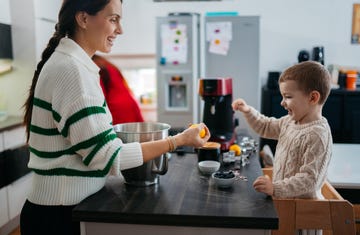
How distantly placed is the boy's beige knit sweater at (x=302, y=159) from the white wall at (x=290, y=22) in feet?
9.62

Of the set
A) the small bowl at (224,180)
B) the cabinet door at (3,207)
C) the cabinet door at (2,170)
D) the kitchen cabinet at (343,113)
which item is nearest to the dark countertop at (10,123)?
the cabinet door at (2,170)

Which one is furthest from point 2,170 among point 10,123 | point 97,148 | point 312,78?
point 312,78

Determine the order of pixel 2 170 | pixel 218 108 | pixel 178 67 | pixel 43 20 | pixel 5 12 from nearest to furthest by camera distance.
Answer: pixel 218 108 → pixel 2 170 → pixel 5 12 → pixel 43 20 → pixel 178 67

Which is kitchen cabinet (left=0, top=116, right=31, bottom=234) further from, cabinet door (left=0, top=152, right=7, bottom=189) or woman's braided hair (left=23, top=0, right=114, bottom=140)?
woman's braided hair (left=23, top=0, right=114, bottom=140)

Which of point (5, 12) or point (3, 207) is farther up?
point (5, 12)

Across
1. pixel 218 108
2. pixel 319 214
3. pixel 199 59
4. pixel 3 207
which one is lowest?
pixel 3 207

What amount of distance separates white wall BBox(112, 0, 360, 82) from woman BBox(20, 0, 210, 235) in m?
3.39

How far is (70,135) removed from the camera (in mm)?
1135

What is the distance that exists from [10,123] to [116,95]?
117 centimetres

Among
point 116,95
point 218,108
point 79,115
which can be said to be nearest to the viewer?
point 79,115

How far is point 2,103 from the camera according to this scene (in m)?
3.42

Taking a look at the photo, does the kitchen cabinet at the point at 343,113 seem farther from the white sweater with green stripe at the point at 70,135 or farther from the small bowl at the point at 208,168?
the white sweater with green stripe at the point at 70,135

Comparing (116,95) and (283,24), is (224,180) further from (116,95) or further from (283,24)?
(283,24)

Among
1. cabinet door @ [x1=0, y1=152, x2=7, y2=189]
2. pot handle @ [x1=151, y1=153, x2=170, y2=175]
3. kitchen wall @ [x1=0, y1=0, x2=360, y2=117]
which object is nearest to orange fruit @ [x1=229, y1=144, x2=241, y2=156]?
pot handle @ [x1=151, y1=153, x2=170, y2=175]
